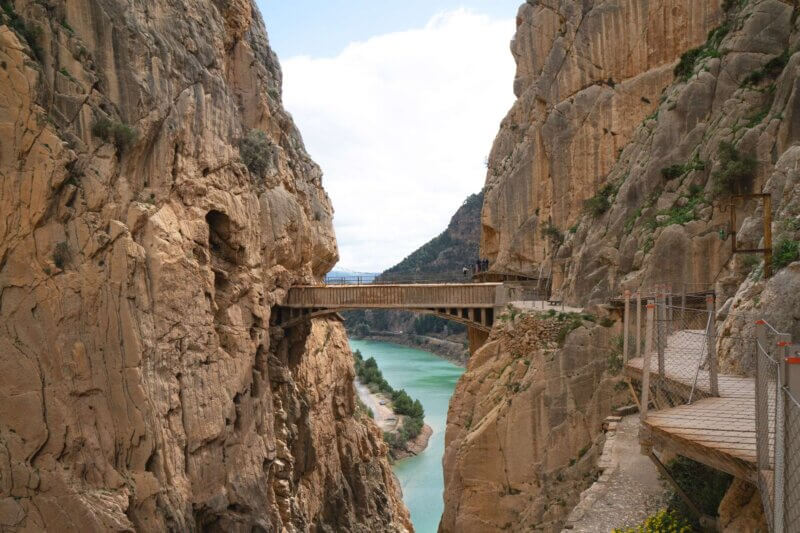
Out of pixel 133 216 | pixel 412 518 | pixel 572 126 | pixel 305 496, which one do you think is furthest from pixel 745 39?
pixel 412 518

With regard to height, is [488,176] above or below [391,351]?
above

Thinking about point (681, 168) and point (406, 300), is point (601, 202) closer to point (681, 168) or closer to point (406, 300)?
point (681, 168)

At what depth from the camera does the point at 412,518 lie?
35.2 meters

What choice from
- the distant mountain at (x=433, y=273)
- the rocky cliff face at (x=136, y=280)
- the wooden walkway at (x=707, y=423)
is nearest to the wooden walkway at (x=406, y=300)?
the rocky cliff face at (x=136, y=280)

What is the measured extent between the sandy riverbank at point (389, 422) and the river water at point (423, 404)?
0.60 metres

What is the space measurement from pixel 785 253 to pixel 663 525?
4.72 metres

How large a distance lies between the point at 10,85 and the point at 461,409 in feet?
50.8

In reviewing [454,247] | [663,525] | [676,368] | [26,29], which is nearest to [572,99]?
[676,368]

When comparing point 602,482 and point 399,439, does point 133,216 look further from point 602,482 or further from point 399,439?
point 399,439

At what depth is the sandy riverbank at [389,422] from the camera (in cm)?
4594

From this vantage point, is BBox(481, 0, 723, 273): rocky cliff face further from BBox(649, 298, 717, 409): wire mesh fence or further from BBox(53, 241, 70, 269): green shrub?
BBox(53, 241, 70, 269): green shrub

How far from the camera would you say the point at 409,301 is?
76.3 ft

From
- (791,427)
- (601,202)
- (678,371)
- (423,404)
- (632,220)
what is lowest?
(423,404)

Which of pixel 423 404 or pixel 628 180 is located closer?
pixel 628 180
